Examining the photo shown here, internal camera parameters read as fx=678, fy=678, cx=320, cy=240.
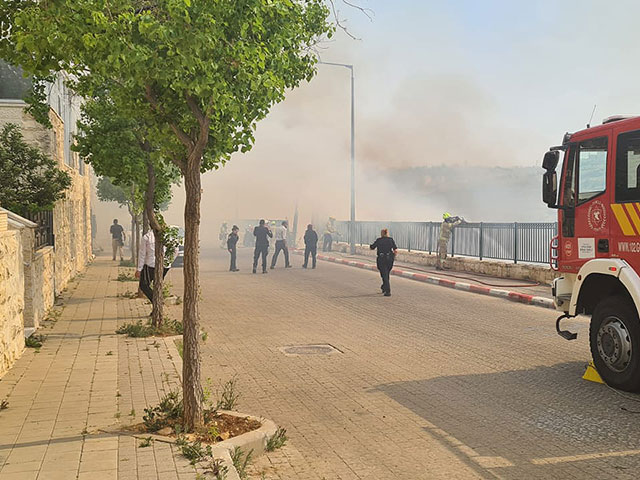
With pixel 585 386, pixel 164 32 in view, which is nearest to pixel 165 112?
pixel 164 32

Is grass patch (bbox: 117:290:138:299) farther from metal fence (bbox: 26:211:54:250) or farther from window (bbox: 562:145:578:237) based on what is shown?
window (bbox: 562:145:578:237)

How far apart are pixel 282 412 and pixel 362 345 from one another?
11.8ft

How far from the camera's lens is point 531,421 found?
6.08 meters

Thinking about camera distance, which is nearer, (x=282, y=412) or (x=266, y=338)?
(x=282, y=412)

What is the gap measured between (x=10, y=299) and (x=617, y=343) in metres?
7.03

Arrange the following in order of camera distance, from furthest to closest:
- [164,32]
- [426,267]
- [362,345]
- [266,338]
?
[426,267]
[266,338]
[362,345]
[164,32]

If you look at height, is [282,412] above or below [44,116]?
below

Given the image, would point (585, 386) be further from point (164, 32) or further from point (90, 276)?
point (90, 276)

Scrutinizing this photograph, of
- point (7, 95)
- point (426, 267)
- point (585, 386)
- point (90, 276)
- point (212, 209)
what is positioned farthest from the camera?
point (212, 209)

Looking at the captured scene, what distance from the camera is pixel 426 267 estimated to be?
80.6 feet

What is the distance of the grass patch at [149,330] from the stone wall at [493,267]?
331 inches

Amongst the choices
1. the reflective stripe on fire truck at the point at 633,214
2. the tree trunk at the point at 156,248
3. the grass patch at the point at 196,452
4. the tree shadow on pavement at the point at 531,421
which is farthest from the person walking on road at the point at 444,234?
the grass patch at the point at 196,452

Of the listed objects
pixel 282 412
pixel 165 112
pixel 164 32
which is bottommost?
pixel 282 412

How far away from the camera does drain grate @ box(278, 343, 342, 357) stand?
9383 mm
